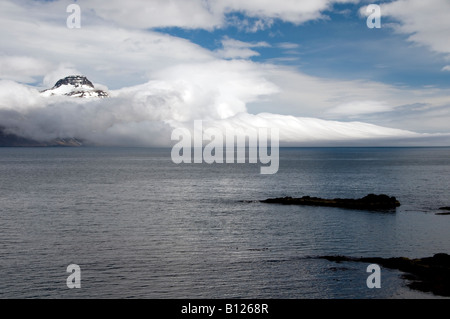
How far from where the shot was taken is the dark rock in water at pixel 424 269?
36656 millimetres

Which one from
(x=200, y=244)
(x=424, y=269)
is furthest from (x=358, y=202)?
(x=424, y=269)

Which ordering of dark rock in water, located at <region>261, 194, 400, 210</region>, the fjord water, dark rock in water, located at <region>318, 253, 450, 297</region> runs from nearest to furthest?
dark rock in water, located at <region>318, 253, 450, 297</region> → the fjord water → dark rock in water, located at <region>261, 194, 400, 210</region>

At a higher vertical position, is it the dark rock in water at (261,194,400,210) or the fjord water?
the dark rock in water at (261,194,400,210)

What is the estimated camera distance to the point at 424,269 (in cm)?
4091

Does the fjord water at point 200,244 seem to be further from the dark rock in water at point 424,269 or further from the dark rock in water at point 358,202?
the dark rock in water at point 358,202

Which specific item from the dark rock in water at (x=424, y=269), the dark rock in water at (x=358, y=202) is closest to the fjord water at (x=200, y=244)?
the dark rock in water at (x=424, y=269)

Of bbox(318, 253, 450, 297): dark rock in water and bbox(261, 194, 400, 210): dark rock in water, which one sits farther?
bbox(261, 194, 400, 210): dark rock in water

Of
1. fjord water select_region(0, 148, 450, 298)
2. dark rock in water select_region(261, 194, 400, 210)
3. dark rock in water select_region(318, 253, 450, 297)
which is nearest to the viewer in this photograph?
dark rock in water select_region(318, 253, 450, 297)

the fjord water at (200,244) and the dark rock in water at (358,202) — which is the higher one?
the dark rock in water at (358,202)

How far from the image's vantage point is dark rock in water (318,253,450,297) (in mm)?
36656

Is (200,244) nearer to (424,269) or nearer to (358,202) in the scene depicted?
(424,269)

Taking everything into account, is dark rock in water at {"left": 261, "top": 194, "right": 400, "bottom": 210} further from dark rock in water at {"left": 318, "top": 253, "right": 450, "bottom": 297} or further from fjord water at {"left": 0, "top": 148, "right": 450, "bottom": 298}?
dark rock in water at {"left": 318, "top": 253, "right": 450, "bottom": 297}

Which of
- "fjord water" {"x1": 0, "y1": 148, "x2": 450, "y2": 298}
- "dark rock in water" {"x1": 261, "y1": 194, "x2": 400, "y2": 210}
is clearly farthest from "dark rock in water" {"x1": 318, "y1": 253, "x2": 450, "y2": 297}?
"dark rock in water" {"x1": 261, "y1": 194, "x2": 400, "y2": 210}
